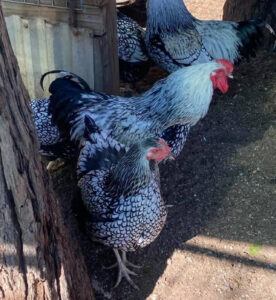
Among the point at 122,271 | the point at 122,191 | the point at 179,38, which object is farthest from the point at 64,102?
the point at 179,38

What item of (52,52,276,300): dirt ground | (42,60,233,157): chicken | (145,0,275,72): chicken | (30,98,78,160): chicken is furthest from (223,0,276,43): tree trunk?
(30,98,78,160): chicken

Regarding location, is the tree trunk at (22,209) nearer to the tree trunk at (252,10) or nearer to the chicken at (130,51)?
the chicken at (130,51)

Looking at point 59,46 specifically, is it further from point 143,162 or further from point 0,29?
point 0,29

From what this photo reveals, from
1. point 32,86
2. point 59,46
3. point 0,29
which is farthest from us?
point 32,86

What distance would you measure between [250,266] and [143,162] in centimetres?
113

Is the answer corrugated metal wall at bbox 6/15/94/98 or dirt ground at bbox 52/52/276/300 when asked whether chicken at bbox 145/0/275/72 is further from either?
corrugated metal wall at bbox 6/15/94/98

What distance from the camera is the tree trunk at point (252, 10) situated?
5469mm

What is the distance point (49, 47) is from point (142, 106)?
114 centimetres

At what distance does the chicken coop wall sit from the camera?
360 cm

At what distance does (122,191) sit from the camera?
274 cm

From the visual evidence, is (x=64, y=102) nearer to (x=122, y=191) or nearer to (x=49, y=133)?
(x=49, y=133)

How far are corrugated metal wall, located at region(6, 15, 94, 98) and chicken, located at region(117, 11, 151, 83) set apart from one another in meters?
0.90

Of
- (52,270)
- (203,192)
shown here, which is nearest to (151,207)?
(52,270)

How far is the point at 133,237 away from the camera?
109 inches
